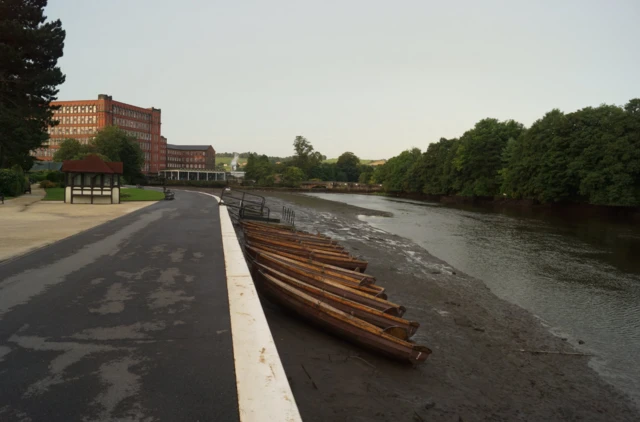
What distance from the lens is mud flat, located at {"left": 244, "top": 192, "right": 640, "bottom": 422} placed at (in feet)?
22.3

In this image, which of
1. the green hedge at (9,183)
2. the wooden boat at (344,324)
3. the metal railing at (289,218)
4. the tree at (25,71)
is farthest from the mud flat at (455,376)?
the green hedge at (9,183)

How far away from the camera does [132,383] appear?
475 centimetres

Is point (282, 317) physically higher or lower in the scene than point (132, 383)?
lower

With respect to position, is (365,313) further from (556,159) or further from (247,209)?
(556,159)

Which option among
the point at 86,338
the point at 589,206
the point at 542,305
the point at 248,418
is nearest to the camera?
the point at 248,418

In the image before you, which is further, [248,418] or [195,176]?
[195,176]

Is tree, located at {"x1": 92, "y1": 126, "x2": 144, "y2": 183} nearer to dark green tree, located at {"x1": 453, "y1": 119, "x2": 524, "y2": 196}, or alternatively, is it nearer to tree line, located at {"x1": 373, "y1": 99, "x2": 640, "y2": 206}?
tree line, located at {"x1": 373, "y1": 99, "x2": 640, "y2": 206}

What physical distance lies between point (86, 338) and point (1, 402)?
5.53 ft

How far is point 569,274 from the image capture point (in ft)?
65.0

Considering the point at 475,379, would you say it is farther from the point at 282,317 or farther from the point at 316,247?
the point at 316,247

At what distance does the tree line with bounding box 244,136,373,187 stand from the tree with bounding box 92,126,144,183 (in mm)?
54786

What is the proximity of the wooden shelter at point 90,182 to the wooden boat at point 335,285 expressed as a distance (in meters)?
25.2

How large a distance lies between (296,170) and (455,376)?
14134cm

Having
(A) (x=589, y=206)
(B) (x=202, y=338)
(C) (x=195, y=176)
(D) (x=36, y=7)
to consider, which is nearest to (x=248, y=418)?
(B) (x=202, y=338)
